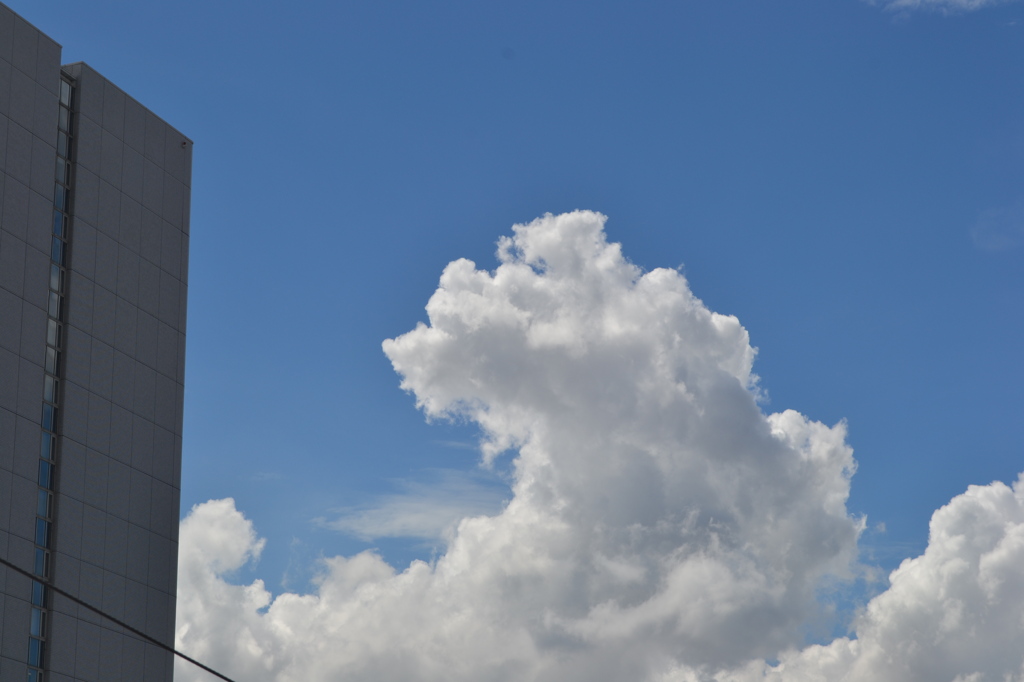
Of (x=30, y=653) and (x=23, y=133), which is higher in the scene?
(x=23, y=133)

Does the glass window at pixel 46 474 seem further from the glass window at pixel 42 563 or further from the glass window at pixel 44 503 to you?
the glass window at pixel 42 563

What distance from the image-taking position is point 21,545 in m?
87.5

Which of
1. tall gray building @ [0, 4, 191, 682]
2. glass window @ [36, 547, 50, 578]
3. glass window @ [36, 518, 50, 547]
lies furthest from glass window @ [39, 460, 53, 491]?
glass window @ [36, 547, 50, 578]

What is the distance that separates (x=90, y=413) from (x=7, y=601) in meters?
16.4

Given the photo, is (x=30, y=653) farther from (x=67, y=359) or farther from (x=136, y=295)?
(x=136, y=295)

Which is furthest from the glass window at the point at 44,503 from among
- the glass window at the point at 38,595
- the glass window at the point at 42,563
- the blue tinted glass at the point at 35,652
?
the blue tinted glass at the point at 35,652

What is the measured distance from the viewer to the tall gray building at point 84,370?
3521 inches

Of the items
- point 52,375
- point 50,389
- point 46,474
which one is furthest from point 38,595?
point 52,375


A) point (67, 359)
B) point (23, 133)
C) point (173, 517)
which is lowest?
point (173, 517)

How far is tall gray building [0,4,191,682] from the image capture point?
89.4 metres

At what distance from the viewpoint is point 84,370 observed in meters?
96.8

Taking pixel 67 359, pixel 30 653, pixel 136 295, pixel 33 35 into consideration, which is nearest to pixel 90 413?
pixel 67 359

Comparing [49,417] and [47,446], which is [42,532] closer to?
[47,446]

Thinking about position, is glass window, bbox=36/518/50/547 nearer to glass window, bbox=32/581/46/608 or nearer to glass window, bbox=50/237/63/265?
glass window, bbox=32/581/46/608
